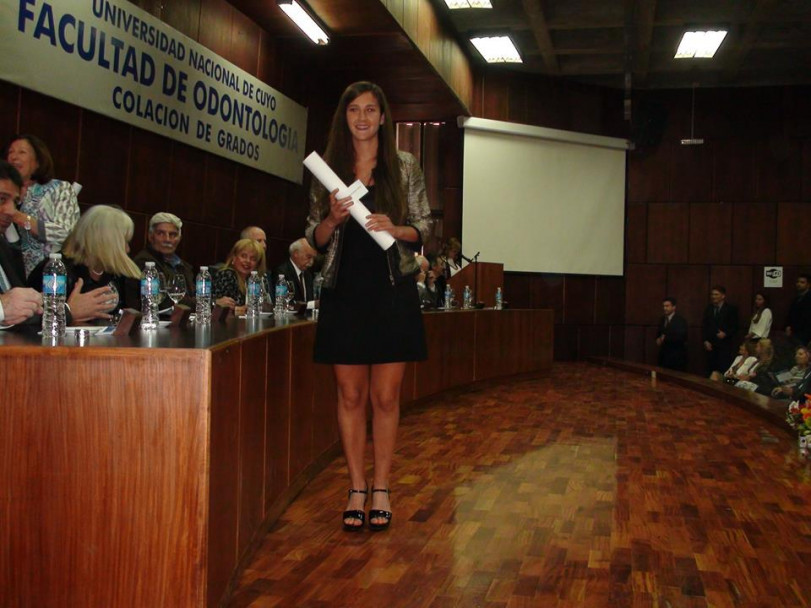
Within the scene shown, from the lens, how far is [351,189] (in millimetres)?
2562

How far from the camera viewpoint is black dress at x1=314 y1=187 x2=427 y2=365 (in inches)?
105

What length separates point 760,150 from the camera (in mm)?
11398

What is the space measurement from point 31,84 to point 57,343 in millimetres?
2736

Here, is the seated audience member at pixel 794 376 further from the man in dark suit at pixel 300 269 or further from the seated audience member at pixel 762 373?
the man in dark suit at pixel 300 269

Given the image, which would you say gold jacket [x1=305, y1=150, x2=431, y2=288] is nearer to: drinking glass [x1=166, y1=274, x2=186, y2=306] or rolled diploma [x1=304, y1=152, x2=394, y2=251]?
rolled diploma [x1=304, y1=152, x2=394, y2=251]

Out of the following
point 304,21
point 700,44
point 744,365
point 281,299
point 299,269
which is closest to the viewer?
point 281,299

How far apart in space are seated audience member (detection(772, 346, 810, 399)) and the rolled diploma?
509 centimetres

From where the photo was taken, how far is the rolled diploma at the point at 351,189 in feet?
8.32

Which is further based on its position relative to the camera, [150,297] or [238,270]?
[238,270]

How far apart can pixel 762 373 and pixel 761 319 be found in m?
3.11

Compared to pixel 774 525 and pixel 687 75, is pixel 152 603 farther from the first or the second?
pixel 687 75

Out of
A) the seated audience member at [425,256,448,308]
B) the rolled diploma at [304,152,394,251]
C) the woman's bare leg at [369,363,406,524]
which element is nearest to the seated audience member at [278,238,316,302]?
the seated audience member at [425,256,448,308]

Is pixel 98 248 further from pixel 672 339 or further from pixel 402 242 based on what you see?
pixel 672 339

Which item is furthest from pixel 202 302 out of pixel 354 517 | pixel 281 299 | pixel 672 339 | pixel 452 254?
pixel 672 339
